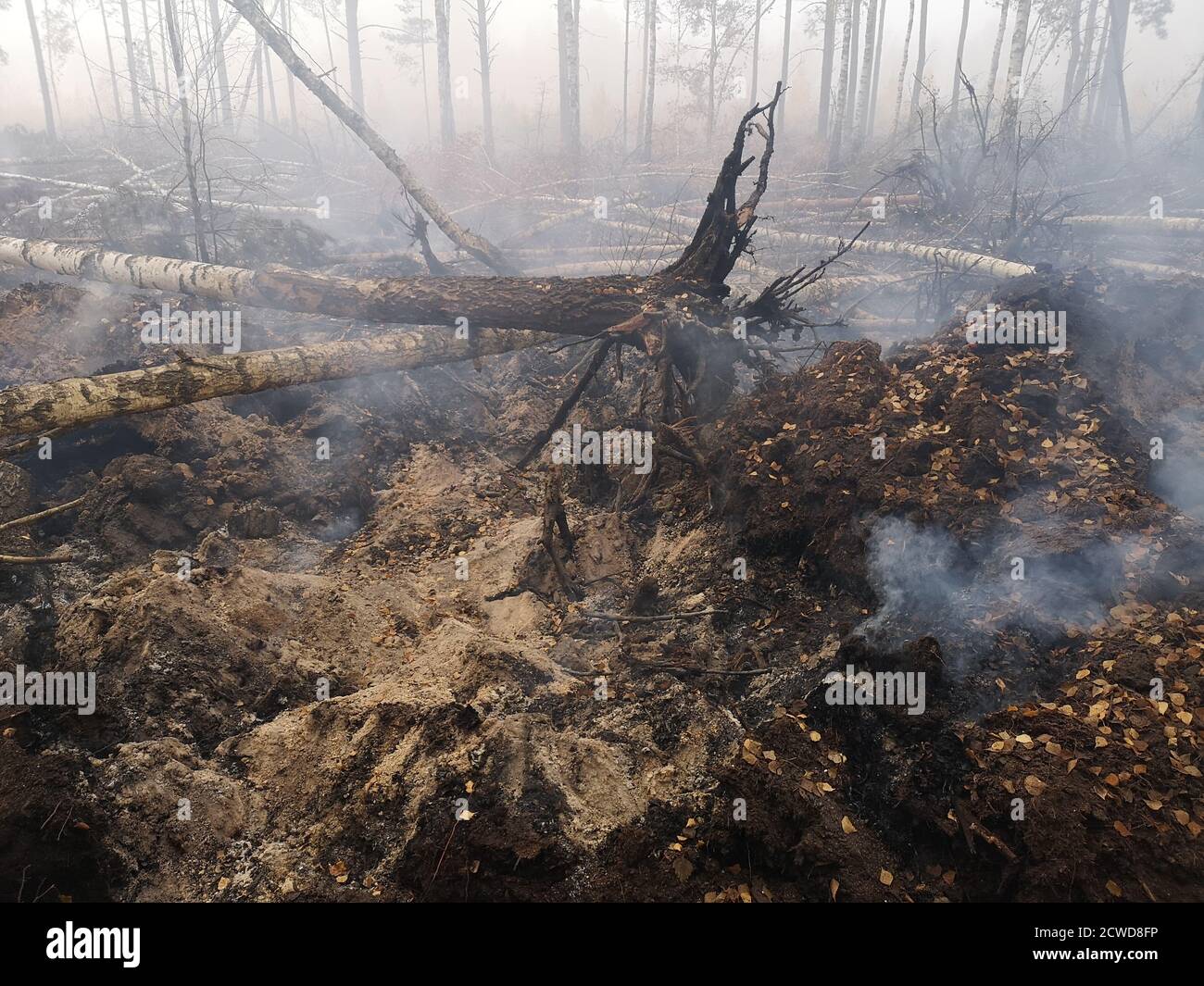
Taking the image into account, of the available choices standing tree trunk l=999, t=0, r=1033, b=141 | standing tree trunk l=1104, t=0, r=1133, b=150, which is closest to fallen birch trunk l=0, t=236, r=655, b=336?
standing tree trunk l=999, t=0, r=1033, b=141

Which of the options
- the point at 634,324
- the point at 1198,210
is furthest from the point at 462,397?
the point at 1198,210

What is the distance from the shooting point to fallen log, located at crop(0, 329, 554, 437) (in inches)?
170

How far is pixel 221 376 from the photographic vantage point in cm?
518

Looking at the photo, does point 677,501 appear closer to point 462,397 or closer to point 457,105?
point 462,397

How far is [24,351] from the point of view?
25.5 ft

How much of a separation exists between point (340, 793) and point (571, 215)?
13.5 metres

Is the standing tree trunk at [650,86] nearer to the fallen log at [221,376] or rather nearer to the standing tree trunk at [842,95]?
the standing tree trunk at [842,95]

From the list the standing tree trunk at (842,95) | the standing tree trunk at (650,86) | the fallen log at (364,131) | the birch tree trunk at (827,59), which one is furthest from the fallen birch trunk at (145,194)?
the birch tree trunk at (827,59)

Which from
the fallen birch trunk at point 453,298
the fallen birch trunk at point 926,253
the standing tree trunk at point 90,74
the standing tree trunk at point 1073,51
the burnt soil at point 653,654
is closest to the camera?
the burnt soil at point 653,654

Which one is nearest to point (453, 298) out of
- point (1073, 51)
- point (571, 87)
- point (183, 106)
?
point (183, 106)

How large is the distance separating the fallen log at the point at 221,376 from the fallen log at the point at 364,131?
3.31m

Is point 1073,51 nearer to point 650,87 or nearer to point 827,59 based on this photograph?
point 827,59

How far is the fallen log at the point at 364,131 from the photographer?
8953 mm

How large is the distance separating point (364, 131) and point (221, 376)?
237 inches
